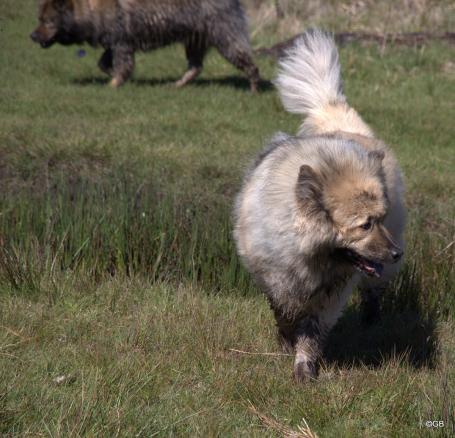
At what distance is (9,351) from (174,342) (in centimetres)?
97

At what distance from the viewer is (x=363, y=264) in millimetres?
4645

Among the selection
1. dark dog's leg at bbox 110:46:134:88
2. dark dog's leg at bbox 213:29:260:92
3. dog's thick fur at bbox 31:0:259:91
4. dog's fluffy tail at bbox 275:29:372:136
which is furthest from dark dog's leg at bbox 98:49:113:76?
dog's fluffy tail at bbox 275:29:372:136

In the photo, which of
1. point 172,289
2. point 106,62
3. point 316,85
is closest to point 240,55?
point 106,62

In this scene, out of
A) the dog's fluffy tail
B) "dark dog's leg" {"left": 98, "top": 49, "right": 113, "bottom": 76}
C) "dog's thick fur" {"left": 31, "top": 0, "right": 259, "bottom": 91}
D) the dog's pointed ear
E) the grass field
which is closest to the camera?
the grass field

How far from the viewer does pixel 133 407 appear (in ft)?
13.3

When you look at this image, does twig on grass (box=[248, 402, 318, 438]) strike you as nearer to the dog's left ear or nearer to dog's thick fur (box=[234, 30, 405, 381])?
dog's thick fur (box=[234, 30, 405, 381])

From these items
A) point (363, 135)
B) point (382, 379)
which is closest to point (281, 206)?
point (382, 379)

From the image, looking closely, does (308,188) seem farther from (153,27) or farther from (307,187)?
(153,27)

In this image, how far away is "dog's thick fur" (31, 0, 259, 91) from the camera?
1253 cm

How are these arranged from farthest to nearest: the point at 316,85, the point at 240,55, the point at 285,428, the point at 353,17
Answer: the point at 353,17 < the point at 240,55 < the point at 316,85 < the point at 285,428

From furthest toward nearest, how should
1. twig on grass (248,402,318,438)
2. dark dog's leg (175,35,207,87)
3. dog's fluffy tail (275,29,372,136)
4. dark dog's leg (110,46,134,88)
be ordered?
dark dog's leg (175,35,207,87)
dark dog's leg (110,46,134,88)
dog's fluffy tail (275,29,372,136)
twig on grass (248,402,318,438)

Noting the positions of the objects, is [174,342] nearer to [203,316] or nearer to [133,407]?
[203,316]

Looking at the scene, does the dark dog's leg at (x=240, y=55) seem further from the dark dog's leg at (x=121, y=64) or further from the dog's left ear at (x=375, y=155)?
the dog's left ear at (x=375, y=155)

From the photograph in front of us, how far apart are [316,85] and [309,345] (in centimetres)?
211
